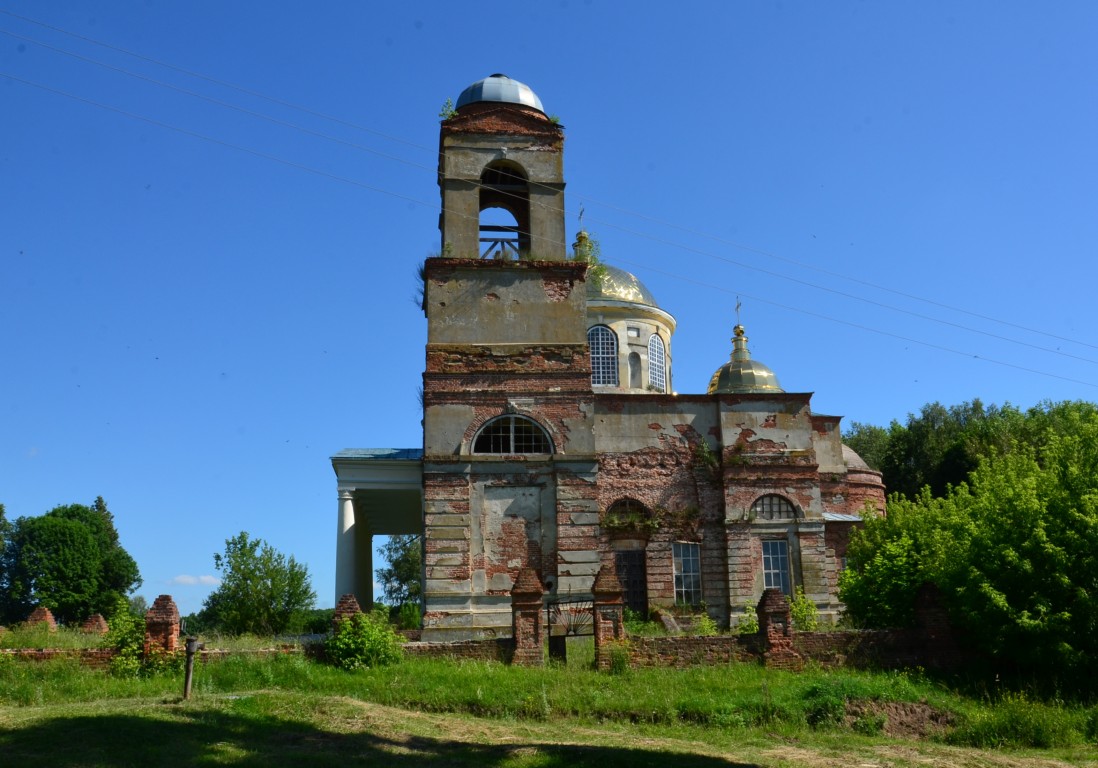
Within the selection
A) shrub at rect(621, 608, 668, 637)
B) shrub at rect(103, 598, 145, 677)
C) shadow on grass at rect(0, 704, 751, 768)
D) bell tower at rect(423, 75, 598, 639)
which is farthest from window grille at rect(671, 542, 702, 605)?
shrub at rect(103, 598, 145, 677)

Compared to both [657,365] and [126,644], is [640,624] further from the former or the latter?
[657,365]

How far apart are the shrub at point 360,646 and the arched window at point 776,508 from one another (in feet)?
39.6

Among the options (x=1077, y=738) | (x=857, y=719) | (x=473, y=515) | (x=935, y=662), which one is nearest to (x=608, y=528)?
(x=473, y=515)

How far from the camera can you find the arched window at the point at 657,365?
108 feet

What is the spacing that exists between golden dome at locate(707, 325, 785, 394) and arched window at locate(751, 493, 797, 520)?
5.80 metres

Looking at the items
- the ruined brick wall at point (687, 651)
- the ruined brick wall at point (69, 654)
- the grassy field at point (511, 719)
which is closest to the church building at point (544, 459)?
the ruined brick wall at point (687, 651)

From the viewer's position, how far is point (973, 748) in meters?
14.6

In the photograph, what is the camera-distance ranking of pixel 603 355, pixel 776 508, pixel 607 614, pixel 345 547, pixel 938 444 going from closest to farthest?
pixel 607 614
pixel 345 547
pixel 776 508
pixel 603 355
pixel 938 444

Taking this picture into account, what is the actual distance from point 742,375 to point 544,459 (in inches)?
461

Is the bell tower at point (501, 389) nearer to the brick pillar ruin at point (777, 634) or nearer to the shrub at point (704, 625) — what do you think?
the shrub at point (704, 625)

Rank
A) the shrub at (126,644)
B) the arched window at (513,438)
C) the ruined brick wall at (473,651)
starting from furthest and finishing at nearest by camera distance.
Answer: the arched window at (513,438)
the ruined brick wall at (473,651)
the shrub at (126,644)

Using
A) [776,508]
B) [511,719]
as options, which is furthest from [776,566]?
[511,719]

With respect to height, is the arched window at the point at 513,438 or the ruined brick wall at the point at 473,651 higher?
the arched window at the point at 513,438

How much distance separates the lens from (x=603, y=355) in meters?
32.2
